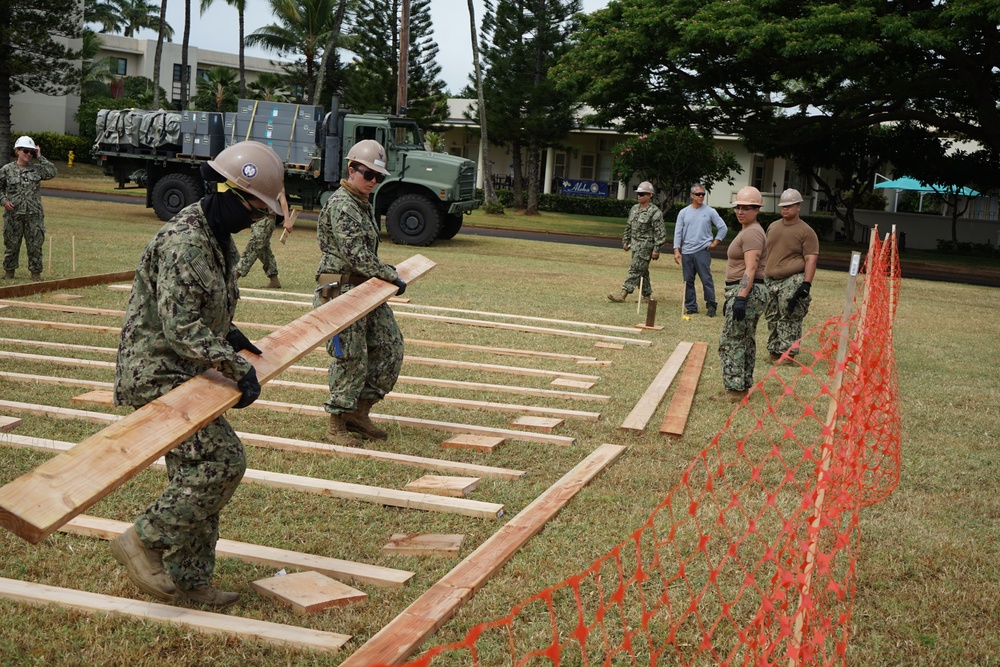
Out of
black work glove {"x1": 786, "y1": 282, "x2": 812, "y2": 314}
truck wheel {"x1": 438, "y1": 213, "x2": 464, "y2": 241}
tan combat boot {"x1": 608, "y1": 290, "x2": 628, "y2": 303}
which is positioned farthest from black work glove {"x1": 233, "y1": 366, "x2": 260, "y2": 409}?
truck wheel {"x1": 438, "y1": 213, "x2": 464, "y2": 241}

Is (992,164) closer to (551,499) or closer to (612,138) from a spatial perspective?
(612,138)

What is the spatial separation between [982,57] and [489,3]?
20859mm

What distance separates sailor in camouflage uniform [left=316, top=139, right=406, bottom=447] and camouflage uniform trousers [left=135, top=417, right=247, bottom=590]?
2.20 meters

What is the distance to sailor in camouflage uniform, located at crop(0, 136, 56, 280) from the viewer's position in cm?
1233

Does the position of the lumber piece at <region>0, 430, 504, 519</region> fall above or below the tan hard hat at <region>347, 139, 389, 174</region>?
below

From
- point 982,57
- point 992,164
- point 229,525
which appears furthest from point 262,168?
point 992,164

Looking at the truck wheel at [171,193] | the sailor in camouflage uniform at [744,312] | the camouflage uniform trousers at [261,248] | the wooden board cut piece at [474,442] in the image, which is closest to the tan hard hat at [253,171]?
the wooden board cut piece at [474,442]

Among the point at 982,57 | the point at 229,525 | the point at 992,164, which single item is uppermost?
the point at 982,57

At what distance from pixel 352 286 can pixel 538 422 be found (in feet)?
6.24

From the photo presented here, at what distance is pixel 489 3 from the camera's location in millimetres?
40000

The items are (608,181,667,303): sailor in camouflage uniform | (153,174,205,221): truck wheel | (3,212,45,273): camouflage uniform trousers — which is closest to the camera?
(3,212,45,273): camouflage uniform trousers

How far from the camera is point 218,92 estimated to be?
179 ft

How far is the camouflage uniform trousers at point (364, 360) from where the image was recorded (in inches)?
241

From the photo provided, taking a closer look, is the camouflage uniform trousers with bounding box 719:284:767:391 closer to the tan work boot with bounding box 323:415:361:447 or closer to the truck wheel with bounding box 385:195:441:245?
the tan work boot with bounding box 323:415:361:447
